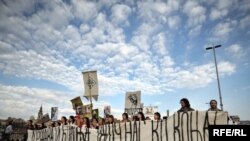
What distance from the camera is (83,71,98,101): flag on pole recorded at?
1424cm

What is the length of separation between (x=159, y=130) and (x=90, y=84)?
21.7 ft

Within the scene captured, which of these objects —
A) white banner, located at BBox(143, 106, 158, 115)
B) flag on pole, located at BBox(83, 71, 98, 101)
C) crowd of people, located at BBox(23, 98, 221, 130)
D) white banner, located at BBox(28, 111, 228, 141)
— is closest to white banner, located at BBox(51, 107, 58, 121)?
crowd of people, located at BBox(23, 98, 221, 130)

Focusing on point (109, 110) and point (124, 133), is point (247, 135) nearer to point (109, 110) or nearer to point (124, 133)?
point (124, 133)

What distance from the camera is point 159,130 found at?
27.8ft

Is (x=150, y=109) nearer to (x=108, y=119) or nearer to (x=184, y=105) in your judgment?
(x=108, y=119)

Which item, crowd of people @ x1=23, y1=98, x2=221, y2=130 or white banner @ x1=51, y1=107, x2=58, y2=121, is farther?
white banner @ x1=51, y1=107, x2=58, y2=121

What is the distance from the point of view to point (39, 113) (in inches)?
834

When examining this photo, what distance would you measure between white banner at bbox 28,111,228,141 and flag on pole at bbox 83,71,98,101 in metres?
2.50

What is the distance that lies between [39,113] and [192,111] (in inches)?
621

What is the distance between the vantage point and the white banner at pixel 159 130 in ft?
24.0

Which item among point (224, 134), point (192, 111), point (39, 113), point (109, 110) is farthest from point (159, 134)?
point (39, 113)

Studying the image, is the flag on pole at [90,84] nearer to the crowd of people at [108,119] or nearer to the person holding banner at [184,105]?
the crowd of people at [108,119]

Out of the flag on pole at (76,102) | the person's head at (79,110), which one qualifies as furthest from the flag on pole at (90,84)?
the flag on pole at (76,102)

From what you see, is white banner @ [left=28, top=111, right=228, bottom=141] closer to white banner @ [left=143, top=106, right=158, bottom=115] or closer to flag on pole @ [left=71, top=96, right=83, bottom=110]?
flag on pole @ [left=71, top=96, right=83, bottom=110]
